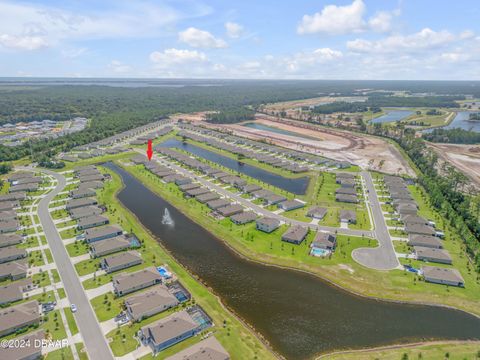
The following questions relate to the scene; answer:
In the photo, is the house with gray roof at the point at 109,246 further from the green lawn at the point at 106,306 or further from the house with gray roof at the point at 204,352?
the house with gray roof at the point at 204,352

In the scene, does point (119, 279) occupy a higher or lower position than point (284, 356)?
higher

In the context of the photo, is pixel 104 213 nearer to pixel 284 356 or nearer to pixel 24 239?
pixel 24 239

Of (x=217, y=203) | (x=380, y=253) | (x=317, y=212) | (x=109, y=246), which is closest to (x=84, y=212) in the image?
(x=109, y=246)

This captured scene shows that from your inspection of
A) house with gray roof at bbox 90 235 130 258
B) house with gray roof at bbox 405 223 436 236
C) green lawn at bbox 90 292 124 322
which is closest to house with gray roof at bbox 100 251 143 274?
house with gray roof at bbox 90 235 130 258

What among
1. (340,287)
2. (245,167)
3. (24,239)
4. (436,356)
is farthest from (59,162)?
(436,356)

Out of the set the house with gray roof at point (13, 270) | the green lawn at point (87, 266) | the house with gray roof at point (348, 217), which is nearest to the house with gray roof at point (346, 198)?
the house with gray roof at point (348, 217)
